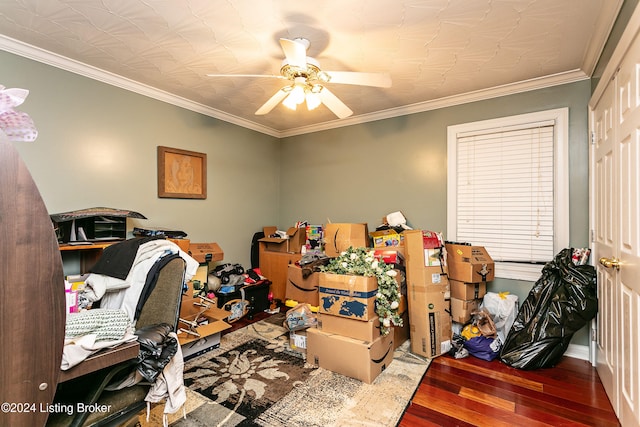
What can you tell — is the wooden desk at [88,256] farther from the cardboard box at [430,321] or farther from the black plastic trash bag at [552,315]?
the black plastic trash bag at [552,315]

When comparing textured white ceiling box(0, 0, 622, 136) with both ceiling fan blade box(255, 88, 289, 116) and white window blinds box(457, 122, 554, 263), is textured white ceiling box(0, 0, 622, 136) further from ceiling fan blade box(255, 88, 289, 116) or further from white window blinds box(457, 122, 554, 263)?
white window blinds box(457, 122, 554, 263)

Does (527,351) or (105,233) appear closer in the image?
(527,351)

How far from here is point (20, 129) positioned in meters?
0.71

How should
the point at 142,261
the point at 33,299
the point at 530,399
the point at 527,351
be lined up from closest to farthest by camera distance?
the point at 33,299 → the point at 142,261 → the point at 530,399 → the point at 527,351

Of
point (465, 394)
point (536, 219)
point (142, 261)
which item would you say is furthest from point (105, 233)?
point (536, 219)

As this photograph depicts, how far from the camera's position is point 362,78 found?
80.1 inches

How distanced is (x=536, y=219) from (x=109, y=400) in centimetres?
344

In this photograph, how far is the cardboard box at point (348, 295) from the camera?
7.12ft

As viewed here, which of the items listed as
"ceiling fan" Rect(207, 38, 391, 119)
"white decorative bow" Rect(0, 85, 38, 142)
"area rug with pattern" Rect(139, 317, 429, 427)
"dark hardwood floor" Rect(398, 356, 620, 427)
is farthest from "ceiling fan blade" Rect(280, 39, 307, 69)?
"dark hardwood floor" Rect(398, 356, 620, 427)

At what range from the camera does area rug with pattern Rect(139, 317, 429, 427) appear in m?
1.76

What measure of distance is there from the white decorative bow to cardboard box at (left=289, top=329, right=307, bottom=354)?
7.69 ft

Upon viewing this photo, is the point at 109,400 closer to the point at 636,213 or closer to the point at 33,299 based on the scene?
the point at 33,299

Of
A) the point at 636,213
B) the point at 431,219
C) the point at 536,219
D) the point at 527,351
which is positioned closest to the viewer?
the point at 636,213

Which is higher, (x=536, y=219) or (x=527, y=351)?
(x=536, y=219)
